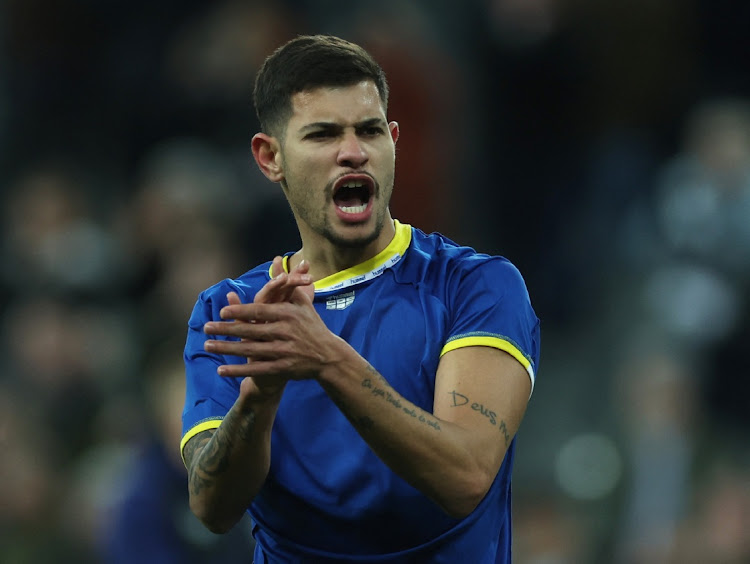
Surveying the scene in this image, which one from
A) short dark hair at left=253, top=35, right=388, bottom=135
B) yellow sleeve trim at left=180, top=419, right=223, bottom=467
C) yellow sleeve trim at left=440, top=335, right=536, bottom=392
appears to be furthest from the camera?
short dark hair at left=253, top=35, right=388, bottom=135

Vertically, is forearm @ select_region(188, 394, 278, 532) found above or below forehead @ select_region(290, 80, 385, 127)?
below

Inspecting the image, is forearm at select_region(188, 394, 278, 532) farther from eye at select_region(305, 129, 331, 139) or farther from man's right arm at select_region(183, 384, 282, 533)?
eye at select_region(305, 129, 331, 139)

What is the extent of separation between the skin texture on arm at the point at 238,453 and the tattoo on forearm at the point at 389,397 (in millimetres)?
227

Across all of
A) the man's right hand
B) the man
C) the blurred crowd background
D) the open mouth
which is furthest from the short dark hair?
the blurred crowd background

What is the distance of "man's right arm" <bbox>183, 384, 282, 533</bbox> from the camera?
141 inches

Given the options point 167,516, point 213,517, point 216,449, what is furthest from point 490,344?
point 167,516

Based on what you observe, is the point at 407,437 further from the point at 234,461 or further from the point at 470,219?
the point at 470,219

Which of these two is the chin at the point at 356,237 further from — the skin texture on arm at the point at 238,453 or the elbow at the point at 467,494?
the elbow at the point at 467,494

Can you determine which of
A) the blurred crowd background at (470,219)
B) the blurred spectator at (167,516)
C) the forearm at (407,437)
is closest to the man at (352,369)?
the forearm at (407,437)

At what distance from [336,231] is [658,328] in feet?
16.2

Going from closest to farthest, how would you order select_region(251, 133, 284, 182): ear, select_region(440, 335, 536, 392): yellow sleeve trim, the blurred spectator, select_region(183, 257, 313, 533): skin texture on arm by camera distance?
select_region(183, 257, 313, 533): skin texture on arm → select_region(440, 335, 536, 392): yellow sleeve trim → select_region(251, 133, 284, 182): ear → the blurred spectator

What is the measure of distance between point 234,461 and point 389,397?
0.53 m

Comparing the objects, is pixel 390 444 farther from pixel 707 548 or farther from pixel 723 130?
pixel 723 130

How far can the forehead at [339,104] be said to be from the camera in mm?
4039
